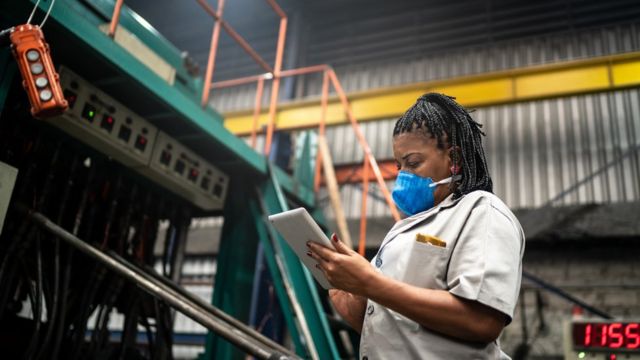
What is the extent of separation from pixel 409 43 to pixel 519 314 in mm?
5928

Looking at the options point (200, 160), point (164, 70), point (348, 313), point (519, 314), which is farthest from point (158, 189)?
point (519, 314)

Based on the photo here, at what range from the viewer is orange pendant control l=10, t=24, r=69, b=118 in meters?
2.21

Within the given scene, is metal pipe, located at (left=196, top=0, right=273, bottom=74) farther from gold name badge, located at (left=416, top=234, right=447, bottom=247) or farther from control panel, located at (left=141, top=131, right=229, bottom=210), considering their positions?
gold name badge, located at (left=416, top=234, right=447, bottom=247)

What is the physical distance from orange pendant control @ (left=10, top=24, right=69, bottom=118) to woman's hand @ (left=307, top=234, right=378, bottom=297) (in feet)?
4.76

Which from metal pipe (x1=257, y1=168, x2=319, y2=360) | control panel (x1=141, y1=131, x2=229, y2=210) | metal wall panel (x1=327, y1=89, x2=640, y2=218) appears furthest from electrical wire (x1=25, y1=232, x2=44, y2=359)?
metal wall panel (x1=327, y1=89, x2=640, y2=218)

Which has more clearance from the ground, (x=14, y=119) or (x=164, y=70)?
(x=164, y=70)

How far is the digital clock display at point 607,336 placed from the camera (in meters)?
4.74

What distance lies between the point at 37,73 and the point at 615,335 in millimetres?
4962

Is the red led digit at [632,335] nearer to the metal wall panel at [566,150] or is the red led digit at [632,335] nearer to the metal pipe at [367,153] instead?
the metal pipe at [367,153]

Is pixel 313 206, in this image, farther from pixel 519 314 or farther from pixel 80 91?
pixel 519 314

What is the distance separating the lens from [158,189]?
14.6 ft

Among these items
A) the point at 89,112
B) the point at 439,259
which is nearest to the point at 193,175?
the point at 89,112

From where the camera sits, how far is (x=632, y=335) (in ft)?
15.6

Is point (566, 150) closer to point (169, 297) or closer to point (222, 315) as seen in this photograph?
point (222, 315)
